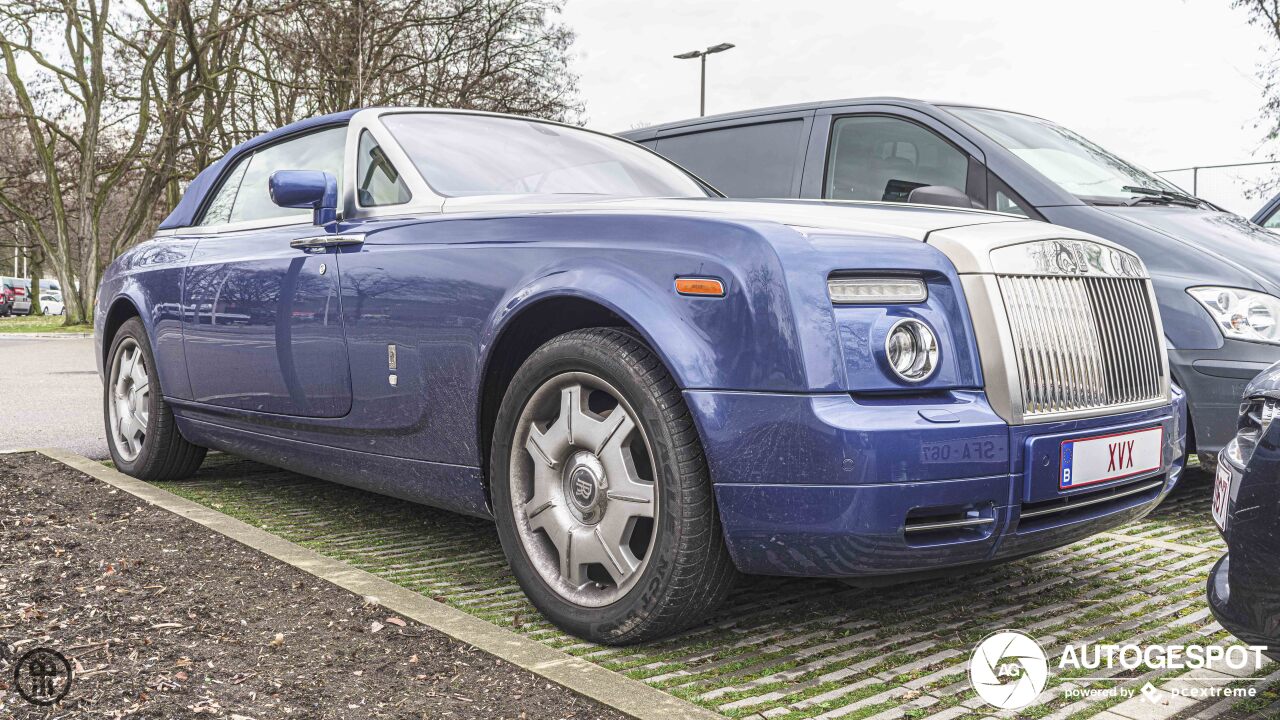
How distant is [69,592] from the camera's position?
357 cm

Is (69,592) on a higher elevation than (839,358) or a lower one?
lower

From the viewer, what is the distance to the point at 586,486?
3.20 metres

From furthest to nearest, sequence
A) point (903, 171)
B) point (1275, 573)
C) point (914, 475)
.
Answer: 1. point (903, 171)
2. point (914, 475)
3. point (1275, 573)

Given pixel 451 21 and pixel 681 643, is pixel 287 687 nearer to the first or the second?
pixel 681 643

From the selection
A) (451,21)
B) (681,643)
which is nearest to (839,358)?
(681,643)

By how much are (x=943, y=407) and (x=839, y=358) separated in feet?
0.95

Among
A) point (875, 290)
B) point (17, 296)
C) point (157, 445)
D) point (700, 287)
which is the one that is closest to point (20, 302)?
point (17, 296)

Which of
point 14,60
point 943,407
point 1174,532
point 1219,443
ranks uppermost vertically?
point 14,60

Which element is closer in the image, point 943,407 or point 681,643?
point 943,407

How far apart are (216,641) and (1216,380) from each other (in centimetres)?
384

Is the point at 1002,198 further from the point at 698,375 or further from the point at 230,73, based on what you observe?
the point at 230,73

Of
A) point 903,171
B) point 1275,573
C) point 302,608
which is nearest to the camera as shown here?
point 1275,573

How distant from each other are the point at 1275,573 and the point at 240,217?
443cm

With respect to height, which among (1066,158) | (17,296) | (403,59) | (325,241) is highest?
(403,59)
